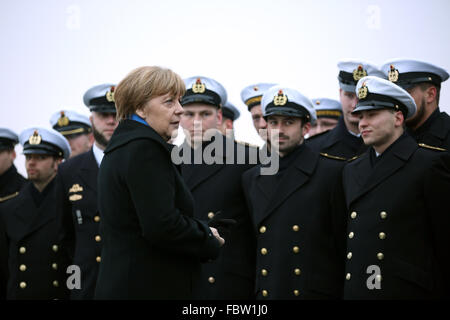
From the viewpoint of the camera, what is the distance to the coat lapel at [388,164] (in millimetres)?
4941

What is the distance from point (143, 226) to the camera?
3525mm

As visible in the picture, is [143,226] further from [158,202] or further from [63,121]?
[63,121]

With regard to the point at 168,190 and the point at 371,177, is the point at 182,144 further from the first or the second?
the point at 168,190

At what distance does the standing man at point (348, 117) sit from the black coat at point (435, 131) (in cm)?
83

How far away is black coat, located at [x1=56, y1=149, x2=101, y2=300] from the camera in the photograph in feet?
18.9

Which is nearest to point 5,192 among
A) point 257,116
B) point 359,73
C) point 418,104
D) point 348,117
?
point 257,116

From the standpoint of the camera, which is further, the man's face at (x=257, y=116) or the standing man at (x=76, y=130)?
the standing man at (x=76, y=130)

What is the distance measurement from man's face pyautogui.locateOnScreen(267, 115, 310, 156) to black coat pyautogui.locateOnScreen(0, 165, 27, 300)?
2999 millimetres

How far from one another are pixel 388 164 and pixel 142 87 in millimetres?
2063

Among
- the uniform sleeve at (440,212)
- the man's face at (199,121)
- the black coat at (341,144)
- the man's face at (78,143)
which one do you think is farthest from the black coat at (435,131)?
the man's face at (78,143)

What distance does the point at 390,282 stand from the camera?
15.6 ft

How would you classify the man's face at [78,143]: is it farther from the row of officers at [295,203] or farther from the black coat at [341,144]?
the black coat at [341,144]

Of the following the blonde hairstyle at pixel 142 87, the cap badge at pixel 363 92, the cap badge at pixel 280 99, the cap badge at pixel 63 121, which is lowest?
the cap badge at pixel 63 121
